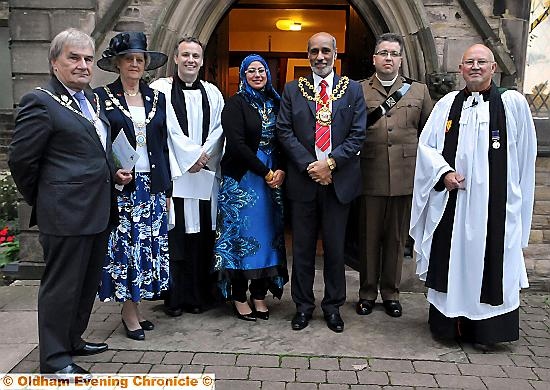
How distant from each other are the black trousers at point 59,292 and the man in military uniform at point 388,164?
2.06 m

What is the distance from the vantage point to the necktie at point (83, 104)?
306 cm

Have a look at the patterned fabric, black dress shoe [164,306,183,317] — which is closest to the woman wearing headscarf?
black dress shoe [164,306,183,317]

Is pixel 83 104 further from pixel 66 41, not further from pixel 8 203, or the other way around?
pixel 8 203

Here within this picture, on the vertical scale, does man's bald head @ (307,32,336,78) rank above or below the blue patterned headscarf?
above

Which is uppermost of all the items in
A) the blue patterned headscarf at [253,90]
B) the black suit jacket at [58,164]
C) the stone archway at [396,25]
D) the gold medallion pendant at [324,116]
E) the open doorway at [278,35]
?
the open doorway at [278,35]

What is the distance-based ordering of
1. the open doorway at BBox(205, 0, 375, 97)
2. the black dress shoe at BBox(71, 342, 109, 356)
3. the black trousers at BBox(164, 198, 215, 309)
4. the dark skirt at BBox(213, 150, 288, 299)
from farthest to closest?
the open doorway at BBox(205, 0, 375, 97), the black trousers at BBox(164, 198, 215, 309), the dark skirt at BBox(213, 150, 288, 299), the black dress shoe at BBox(71, 342, 109, 356)

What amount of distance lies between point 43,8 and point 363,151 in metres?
3.09

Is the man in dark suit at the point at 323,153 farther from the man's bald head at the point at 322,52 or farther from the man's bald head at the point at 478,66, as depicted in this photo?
the man's bald head at the point at 478,66

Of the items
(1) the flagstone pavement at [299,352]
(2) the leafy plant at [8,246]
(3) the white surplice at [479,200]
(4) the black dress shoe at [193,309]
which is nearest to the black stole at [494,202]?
(3) the white surplice at [479,200]

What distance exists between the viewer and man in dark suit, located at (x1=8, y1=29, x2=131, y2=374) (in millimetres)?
2857

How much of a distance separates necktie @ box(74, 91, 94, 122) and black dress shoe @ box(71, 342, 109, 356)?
4.74 feet

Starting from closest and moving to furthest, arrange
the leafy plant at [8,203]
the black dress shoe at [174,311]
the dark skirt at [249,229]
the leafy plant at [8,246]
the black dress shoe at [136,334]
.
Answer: the black dress shoe at [136,334], the dark skirt at [249,229], the black dress shoe at [174,311], the leafy plant at [8,246], the leafy plant at [8,203]

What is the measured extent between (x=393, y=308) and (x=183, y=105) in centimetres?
220

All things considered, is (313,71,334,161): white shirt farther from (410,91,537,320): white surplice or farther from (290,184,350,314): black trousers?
(410,91,537,320): white surplice
